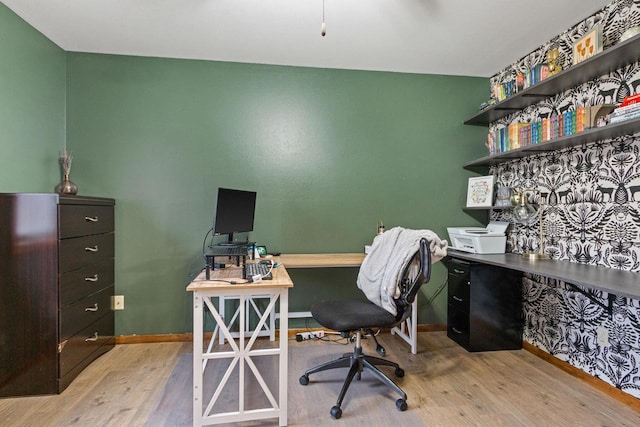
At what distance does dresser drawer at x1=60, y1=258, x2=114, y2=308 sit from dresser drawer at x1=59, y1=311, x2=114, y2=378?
0.26m

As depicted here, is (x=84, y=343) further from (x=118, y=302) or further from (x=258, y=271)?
(x=258, y=271)

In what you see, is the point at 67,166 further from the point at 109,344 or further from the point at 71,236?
the point at 109,344

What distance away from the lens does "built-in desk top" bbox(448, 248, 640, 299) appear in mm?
1565

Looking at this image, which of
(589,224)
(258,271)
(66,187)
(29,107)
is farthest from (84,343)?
(589,224)

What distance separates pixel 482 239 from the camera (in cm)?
277

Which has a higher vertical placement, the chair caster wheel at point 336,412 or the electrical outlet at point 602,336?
the electrical outlet at point 602,336

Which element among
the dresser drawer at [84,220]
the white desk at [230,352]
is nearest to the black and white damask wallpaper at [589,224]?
the white desk at [230,352]

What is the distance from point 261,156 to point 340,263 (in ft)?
3.97

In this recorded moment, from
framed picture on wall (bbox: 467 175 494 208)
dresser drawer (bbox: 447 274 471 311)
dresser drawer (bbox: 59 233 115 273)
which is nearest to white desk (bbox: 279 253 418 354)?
dresser drawer (bbox: 447 274 471 311)

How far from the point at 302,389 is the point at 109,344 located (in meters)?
1.73

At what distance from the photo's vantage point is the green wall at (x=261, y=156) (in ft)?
9.35

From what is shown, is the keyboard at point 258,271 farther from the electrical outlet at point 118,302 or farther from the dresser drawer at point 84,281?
the electrical outlet at point 118,302

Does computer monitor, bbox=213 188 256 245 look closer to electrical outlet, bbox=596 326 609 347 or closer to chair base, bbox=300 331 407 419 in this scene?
chair base, bbox=300 331 407 419

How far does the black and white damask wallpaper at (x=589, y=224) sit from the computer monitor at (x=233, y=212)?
7.60ft
